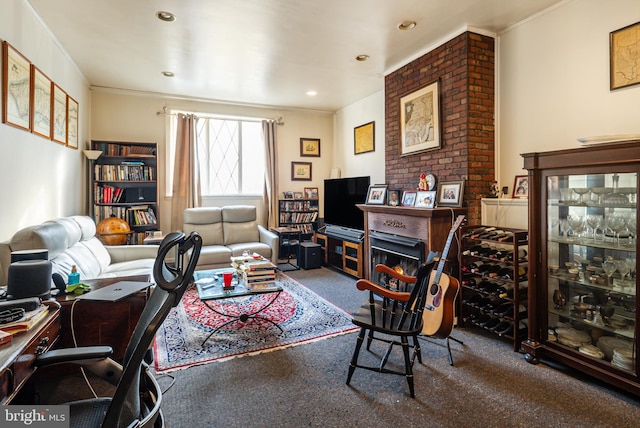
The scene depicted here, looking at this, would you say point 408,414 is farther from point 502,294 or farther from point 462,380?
point 502,294

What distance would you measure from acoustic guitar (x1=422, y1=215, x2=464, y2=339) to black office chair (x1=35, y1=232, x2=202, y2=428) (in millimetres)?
1827

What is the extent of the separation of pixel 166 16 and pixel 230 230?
122 inches

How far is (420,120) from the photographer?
3.82 meters

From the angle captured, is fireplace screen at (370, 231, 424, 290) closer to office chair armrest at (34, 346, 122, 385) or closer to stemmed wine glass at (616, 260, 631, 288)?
stemmed wine glass at (616, 260, 631, 288)

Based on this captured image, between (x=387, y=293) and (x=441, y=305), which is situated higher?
(x=387, y=293)

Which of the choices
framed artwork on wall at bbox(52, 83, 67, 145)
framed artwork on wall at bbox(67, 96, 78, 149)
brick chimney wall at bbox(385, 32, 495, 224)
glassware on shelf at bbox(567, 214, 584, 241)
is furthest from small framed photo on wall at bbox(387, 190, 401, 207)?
framed artwork on wall at bbox(67, 96, 78, 149)

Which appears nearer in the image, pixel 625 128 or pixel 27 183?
pixel 625 128

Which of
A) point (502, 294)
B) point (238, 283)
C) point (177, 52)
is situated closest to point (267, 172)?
point (177, 52)

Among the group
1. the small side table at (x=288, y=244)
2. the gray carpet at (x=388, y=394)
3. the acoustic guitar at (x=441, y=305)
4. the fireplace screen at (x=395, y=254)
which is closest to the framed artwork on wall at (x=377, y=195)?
the fireplace screen at (x=395, y=254)

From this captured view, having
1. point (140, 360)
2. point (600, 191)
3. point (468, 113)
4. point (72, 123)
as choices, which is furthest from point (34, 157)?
point (600, 191)

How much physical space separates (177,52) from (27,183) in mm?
1961

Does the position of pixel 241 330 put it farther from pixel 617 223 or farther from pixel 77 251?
pixel 617 223

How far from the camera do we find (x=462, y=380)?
2225 mm

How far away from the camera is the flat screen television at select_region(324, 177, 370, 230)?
495cm
